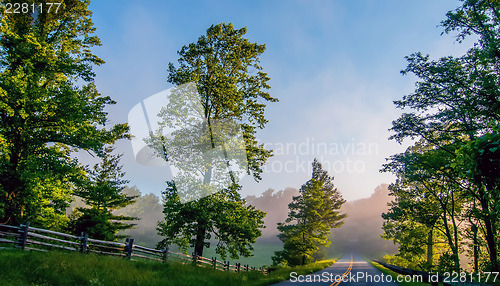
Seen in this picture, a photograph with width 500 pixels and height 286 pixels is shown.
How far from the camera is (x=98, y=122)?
690 inches

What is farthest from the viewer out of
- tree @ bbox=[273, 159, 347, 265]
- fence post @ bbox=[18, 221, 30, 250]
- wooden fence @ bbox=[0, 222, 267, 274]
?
tree @ bbox=[273, 159, 347, 265]

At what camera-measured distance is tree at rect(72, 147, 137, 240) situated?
71.7 ft

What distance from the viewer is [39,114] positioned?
14523 millimetres

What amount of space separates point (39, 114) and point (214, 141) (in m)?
10.7

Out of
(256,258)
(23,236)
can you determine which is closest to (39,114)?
(23,236)

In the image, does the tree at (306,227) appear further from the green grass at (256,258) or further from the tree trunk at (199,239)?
the green grass at (256,258)

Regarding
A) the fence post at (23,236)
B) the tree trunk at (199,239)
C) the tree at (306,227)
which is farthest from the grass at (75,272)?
the tree at (306,227)

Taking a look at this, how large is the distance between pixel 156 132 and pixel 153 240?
128435 mm

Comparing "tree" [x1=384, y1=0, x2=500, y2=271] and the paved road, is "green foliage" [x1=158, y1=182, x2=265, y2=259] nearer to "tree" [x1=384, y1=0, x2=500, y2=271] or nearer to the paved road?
the paved road

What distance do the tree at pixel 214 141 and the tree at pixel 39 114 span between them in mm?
4939

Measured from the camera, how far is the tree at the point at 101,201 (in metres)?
21.8

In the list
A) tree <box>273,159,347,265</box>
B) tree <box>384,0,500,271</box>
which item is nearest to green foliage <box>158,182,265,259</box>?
tree <box>384,0,500,271</box>

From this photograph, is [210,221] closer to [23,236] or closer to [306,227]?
[23,236]

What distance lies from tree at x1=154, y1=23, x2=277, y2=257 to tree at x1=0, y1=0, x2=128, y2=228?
4939mm
